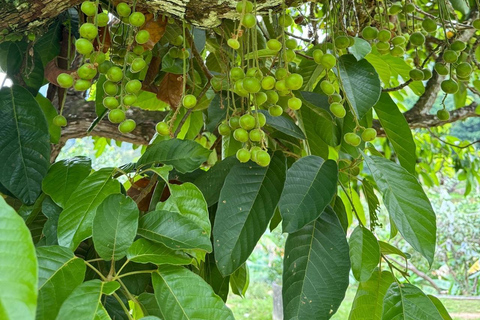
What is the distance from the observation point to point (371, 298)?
2.32 ft

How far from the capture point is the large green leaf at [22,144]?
2.26 ft

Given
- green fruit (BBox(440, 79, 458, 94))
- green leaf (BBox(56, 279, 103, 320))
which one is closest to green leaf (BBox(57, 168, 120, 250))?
green leaf (BBox(56, 279, 103, 320))

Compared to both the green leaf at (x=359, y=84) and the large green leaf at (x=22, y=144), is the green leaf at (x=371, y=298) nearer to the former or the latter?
the green leaf at (x=359, y=84)

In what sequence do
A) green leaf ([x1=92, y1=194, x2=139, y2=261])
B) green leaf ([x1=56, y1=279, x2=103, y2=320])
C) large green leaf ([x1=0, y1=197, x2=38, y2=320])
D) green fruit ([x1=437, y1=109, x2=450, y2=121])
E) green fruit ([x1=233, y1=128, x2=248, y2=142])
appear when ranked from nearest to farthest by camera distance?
large green leaf ([x1=0, y1=197, x2=38, y2=320])
green leaf ([x1=56, y1=279, x2=103, y2=320])
green leaf ([x1=92, y1=194, x2=139, y2=261])
green fruit ([x1=233, y1=128, x2=248, y2=142])
green fruit ([x1=437, y1=109, x2=450, y2=121])

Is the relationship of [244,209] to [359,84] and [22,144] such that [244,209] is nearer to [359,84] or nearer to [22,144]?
[359,84]

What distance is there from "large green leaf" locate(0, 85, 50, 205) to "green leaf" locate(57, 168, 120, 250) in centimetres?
12

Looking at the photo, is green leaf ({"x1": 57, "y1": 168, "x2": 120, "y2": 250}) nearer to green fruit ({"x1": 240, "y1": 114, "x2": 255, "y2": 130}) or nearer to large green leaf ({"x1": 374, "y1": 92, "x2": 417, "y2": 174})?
green fruit ({"x1": 240, "y1": 114, "x2": 255, "y2": 130})

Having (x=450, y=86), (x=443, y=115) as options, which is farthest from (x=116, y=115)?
(x=443, y=115)

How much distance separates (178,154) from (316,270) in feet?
0.87

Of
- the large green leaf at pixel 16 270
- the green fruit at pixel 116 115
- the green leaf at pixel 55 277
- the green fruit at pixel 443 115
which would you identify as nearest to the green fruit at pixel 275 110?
the green fruit at pixel 116 115

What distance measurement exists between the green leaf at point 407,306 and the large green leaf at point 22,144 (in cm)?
52

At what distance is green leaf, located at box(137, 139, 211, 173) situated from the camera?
2.32 ft

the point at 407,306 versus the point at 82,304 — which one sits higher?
Result: the point at 82,304

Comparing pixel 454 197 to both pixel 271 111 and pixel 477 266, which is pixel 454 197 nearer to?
pixel 477 266
